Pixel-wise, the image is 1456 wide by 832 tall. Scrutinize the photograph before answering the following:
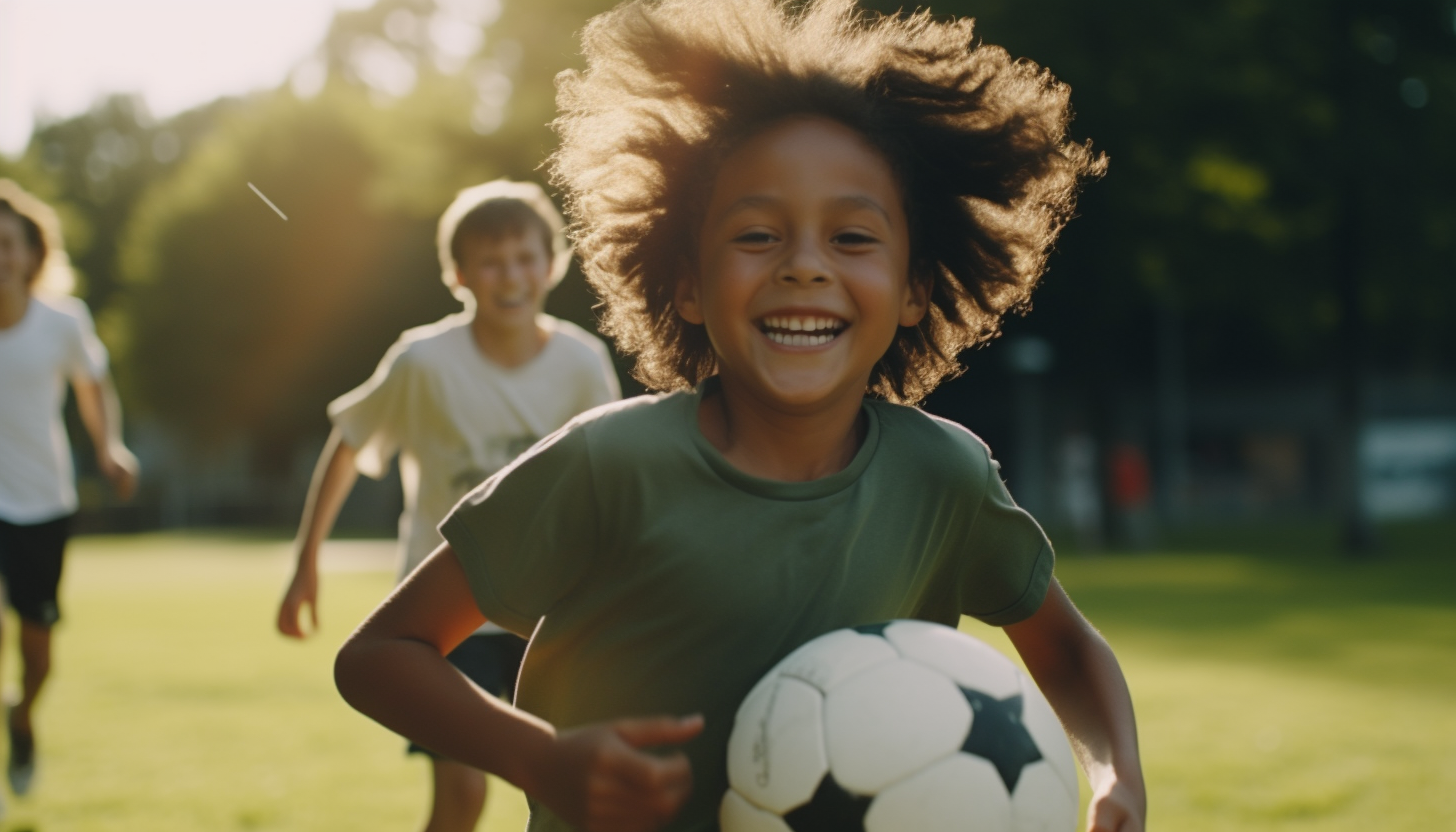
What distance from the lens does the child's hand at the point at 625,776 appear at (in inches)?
77.2

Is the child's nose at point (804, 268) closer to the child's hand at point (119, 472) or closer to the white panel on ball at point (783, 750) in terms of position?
the white panel on ball at point (783, 750)

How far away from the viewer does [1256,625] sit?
12.7 meters

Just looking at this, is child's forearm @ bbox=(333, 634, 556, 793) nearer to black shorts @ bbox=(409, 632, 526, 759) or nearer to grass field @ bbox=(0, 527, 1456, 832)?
black shorts @ bbox=(409, 632, 526, 759)

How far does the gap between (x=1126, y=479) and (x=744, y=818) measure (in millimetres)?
24313

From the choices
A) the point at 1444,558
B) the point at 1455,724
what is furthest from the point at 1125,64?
the point at 1455,724

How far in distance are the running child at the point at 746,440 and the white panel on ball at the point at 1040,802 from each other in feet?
0.43

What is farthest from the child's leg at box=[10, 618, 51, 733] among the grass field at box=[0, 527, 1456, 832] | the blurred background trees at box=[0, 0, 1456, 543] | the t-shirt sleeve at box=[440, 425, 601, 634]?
the blurred background trees at box=[0, 0, 1456, 543]

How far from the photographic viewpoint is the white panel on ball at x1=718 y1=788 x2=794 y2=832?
218cm

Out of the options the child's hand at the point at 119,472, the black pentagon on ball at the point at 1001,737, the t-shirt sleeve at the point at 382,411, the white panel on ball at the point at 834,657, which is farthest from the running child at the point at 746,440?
the child's hand at the point at 119,472

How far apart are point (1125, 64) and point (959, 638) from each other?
22248 millimetres

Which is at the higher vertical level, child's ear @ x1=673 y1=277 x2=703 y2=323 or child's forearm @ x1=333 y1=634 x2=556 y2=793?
child's ear @ x1=673 y1=277 x2=703 y2=323

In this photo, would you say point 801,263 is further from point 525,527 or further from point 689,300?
point 525,527

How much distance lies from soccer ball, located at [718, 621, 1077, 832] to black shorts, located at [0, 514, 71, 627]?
16.3ft

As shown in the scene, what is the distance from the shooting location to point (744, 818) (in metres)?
2.22
